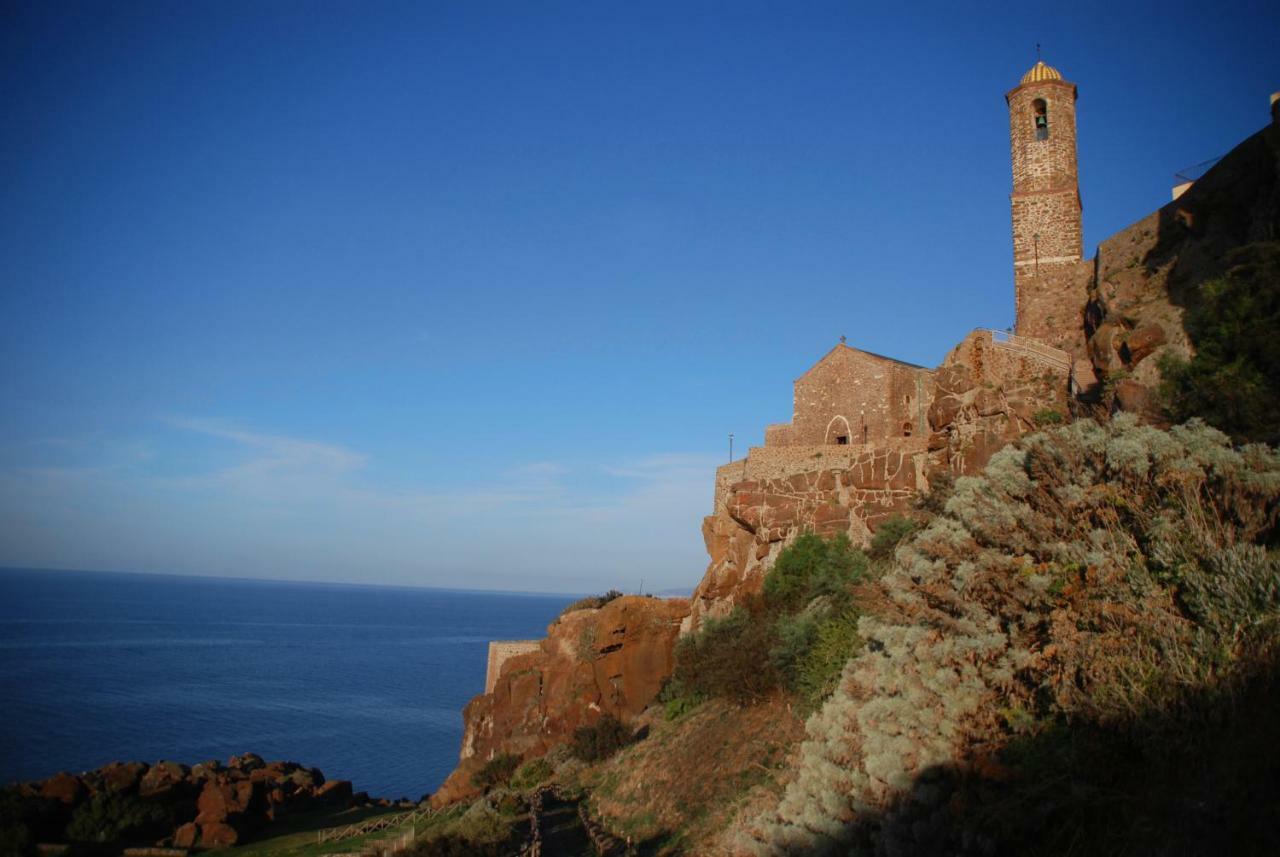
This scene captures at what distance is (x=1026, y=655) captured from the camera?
25.9 ft

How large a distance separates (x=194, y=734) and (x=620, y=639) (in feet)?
144

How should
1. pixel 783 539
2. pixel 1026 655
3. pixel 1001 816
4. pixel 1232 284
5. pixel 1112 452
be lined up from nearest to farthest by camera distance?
1. pixel 1001 816
2. pixel 1026 655
3. pixel 1112 452
4. pixel 1232 284
5. pixel 783 539

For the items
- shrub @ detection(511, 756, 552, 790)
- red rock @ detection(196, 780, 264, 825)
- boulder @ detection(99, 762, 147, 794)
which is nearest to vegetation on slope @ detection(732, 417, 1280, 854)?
shrub @ detection(511, 756, 552, 790)

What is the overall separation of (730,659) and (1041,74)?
23.0 meters

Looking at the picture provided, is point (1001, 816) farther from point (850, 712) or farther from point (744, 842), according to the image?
point (744, 842)

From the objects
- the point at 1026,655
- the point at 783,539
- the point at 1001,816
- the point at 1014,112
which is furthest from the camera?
the point at 1014,112

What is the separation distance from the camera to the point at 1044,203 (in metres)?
27.9

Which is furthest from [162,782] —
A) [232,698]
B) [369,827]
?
[232,698]

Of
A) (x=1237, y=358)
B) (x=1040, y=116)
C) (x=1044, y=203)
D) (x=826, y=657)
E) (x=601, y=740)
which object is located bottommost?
(x=601, y=740)

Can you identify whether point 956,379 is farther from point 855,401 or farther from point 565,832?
point 565,832

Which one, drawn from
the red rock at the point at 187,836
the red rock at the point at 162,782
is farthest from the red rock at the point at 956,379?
the red rock at the point at 162,782

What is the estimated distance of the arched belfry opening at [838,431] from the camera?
2762 cm

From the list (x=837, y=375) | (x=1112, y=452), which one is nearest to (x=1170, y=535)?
(x=1112, y=452)

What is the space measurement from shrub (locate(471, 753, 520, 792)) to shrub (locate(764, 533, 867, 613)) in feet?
30.0
